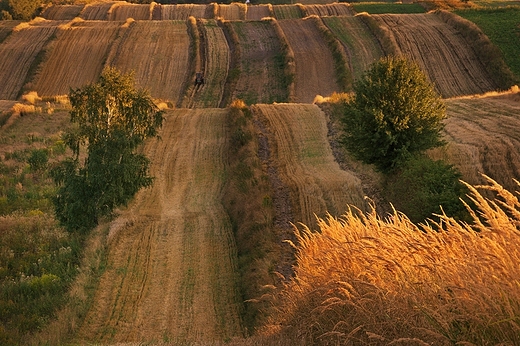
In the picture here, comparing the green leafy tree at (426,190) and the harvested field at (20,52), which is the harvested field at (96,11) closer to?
the harvested field at (20,52)

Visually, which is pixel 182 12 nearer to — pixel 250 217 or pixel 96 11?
pixel 96 11

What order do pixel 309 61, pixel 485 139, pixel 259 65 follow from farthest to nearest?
pixel 259 65 → pixel 309 61 → pixel 485 139

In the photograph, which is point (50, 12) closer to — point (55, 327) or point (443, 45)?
point (443, 45)

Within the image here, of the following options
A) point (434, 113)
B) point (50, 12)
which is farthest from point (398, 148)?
point (50, 12)

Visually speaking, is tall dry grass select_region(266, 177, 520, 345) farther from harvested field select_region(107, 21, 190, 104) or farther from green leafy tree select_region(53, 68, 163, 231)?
harvested field select_region(107, 21, 190, 104)

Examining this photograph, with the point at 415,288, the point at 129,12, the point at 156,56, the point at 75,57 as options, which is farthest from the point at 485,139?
the point at 129,12
